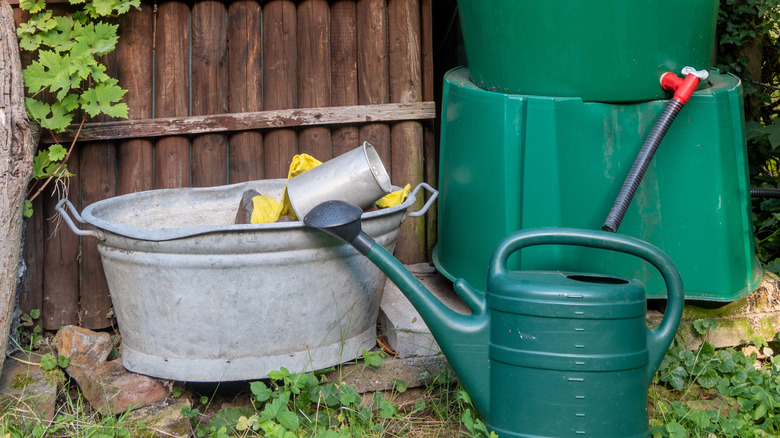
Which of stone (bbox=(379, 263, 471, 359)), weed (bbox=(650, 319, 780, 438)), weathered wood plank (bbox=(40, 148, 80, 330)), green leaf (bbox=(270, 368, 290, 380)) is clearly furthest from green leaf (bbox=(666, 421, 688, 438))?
weathered wood plank (bbox=(40, 148, 80, 330))

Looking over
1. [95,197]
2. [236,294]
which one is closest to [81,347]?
[95,197]

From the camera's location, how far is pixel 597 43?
1888 mm

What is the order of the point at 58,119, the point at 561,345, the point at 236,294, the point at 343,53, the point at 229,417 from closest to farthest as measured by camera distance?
the point at 561,345
the point at 236,294
the point at 229,417
the point at 58,119
the point at 343,53

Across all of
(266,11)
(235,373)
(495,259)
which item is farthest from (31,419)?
(266,11)

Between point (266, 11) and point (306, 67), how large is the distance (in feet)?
0.76

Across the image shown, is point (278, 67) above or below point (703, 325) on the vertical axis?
above

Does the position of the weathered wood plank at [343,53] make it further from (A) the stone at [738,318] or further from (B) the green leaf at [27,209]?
(A) the stone at [738,318]

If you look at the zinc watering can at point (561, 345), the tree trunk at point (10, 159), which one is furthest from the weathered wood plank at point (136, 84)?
the zinc watering can at point (561, 345)

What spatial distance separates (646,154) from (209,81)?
1429mm

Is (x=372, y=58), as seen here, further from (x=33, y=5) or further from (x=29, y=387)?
(x=29, y=387)

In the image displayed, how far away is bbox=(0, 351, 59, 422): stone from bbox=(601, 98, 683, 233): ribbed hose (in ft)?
5.09

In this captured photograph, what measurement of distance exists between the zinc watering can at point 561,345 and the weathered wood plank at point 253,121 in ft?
3.50

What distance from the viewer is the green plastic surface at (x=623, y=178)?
1976mm

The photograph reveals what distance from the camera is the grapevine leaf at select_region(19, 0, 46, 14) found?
2121 mm
